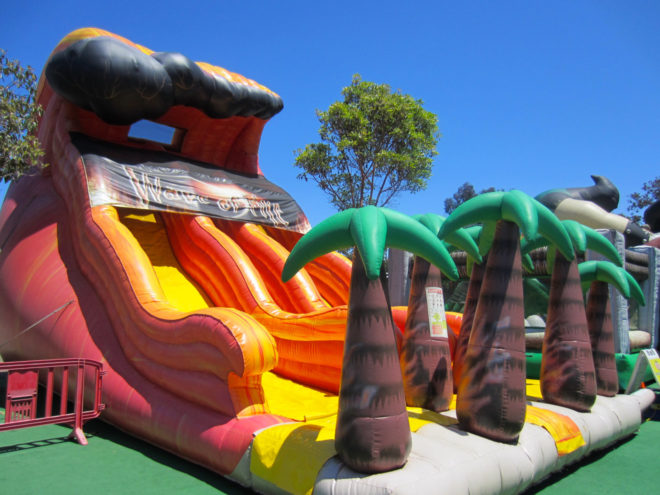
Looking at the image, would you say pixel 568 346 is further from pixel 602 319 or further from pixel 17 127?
pixel 17 127

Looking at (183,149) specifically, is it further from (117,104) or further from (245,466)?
(245,466)

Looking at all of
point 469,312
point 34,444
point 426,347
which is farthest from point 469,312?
point 34,444

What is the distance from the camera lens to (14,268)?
18.2 ft

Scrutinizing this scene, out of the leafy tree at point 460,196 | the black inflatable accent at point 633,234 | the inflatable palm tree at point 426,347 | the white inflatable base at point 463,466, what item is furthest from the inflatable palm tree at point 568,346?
the leafy tree at point 460,196

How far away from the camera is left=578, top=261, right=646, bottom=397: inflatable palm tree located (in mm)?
4570

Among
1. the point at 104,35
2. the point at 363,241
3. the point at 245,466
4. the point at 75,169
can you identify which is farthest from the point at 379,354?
the point at 104,35

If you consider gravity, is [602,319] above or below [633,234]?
below

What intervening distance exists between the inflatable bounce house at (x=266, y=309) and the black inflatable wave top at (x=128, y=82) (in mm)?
24

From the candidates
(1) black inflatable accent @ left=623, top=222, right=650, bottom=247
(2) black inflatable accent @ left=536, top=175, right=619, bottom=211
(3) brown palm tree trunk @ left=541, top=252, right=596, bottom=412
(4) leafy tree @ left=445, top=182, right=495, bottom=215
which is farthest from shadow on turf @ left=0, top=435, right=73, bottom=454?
(4) leafy tree @ left=445, top=182, right=495, bottom=215

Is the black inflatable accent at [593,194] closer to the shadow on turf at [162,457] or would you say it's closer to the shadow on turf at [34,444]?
the shadow on turf at [162,457]

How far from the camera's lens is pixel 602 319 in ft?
15.3

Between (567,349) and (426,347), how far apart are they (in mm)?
1107

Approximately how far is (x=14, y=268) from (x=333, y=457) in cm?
453

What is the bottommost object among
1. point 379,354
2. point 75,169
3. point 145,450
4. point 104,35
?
point 145,450
